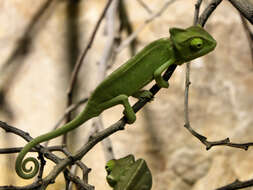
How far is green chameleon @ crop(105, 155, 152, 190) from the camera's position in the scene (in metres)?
1.23

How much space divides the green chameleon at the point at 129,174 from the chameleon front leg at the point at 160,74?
0.73 feet

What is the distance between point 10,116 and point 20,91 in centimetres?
16

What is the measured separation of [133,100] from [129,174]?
4.31 feet

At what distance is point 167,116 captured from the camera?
2.54 m

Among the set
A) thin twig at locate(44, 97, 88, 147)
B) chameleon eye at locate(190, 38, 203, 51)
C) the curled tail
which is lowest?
the curled tail

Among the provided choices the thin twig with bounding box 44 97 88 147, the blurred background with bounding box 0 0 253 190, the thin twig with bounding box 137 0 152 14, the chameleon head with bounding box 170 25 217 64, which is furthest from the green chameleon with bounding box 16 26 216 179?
the thin twig with bounding box 137 0 152 14

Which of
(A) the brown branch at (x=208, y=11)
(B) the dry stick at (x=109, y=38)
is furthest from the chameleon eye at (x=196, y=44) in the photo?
(B) the dry stick at (x=109, y=38)

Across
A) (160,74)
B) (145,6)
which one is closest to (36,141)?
(160,74)

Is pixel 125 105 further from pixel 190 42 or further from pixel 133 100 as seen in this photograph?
pixel 133 100

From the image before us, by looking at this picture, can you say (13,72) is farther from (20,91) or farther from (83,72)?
(83,72)

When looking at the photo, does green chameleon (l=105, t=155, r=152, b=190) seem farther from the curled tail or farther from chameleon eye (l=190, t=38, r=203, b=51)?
chameleon eye (l=190, t=38, r=203, b=51)

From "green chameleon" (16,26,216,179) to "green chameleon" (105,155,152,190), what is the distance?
16cm

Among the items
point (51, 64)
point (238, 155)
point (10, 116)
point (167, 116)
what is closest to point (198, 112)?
point (167, 116)

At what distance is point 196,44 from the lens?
1.23m
